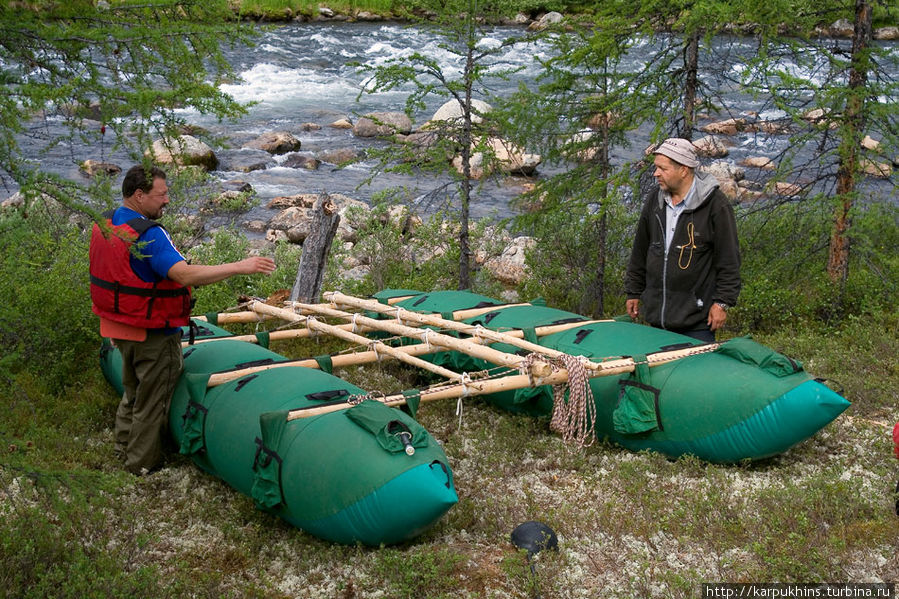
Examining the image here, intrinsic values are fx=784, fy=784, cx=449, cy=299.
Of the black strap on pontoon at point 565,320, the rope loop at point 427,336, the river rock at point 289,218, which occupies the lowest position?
the river rock at point 289,218

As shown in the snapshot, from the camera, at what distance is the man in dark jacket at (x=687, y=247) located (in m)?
6.36

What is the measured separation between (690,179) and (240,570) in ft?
14.9

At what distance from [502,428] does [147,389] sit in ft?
9.73

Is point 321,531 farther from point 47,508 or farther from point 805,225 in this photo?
point 805,225

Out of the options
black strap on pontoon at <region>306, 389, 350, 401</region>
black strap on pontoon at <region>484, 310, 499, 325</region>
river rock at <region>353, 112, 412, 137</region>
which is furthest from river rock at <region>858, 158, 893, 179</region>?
river rock at <region>353, 112, 412, 137</region>

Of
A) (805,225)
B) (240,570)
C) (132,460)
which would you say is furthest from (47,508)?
(805,225)

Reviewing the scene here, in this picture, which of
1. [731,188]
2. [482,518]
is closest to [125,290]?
[482,518]

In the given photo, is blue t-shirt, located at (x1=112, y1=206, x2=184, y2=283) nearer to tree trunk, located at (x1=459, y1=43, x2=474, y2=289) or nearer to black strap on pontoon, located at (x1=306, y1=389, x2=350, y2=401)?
black strap on pontoon, located at (x1=306, y1=389, x2=350, y2=401)

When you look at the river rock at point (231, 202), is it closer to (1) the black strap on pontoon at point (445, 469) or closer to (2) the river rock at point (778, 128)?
(2) the river rock at point (778, 128)

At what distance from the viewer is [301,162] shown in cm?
2038

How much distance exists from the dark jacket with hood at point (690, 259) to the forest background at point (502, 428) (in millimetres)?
1361

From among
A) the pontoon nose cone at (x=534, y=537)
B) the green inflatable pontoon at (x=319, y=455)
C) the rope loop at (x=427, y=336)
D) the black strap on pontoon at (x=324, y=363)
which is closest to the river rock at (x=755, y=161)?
the rope loop at (x=427, y=336)

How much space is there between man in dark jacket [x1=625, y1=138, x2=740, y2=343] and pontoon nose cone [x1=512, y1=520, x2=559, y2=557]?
8.69 ft

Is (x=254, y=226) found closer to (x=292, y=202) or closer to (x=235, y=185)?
(x=292, y=202)
